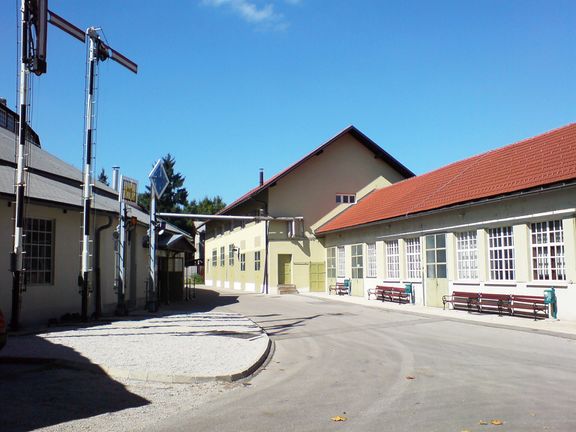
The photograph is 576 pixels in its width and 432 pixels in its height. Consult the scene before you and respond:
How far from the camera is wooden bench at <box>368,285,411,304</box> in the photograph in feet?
83.0

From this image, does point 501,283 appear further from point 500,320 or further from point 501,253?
point 500,320

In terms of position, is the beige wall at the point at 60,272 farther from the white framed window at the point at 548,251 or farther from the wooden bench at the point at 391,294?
the white framed window at the point at 548,251

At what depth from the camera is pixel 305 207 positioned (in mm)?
38188

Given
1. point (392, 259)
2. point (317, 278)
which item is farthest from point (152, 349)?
point (317, 278)

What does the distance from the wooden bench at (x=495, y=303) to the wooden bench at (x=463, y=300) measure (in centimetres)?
19

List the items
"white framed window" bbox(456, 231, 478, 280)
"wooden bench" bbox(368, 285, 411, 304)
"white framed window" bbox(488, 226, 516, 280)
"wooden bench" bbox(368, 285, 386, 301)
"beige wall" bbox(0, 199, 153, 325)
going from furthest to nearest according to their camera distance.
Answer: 1. "wooden bench" bbox(368, 285, 386, 301)
2. "wooden bench" bbox(368, 285, 411, 304)
3. "white framed window" bbox(456, 231, 478, 280)
4. "white framed window" bbox(488, 226, 516, 280)
5. "beige wall" bbox(0, 199, 153, 325)

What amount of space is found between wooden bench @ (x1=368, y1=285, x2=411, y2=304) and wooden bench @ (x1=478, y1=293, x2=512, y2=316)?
17.6ft

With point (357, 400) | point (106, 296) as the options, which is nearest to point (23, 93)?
point (106, 296)

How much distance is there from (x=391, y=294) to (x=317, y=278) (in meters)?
11.5

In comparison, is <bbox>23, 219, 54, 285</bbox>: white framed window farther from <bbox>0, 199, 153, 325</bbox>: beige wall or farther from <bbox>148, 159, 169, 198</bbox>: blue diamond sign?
<bbox>148, 159, 169, 198</bbox>: blue diamond sign

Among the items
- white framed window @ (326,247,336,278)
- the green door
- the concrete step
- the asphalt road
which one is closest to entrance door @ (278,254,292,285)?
the concrete step

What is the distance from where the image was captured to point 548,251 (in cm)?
1727

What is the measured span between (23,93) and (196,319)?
27.1 ft

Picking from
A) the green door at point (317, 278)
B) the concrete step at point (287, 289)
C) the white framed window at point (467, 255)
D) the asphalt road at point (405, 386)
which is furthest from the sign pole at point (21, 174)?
the green door at point (317, 278)
